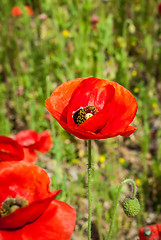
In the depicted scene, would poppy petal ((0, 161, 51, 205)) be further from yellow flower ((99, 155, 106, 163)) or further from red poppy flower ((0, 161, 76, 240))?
yellow flower ((99, 155, 106, 163))

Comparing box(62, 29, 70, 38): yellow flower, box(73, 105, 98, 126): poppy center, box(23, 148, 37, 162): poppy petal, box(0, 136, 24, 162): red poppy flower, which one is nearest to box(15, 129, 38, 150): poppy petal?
box(23, 148, 37, 162): poppy petal

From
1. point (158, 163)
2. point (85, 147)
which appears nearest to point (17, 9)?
point (85, 147)

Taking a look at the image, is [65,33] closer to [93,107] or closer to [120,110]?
[93,107]

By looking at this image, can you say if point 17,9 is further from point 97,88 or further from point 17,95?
point 97,88

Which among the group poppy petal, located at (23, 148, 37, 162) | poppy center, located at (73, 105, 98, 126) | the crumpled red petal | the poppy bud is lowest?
poppy petal, located at (23, 148, 37, 162)

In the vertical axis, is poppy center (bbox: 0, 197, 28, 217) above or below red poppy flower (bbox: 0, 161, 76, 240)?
below

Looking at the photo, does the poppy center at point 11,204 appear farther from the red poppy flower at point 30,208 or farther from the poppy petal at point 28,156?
the poppy petal at point 28,156

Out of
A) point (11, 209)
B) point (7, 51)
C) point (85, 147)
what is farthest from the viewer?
point (7, 51)

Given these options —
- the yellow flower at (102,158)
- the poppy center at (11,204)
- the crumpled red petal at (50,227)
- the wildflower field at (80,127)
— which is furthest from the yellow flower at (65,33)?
the crumpled red petal at (50,227)
